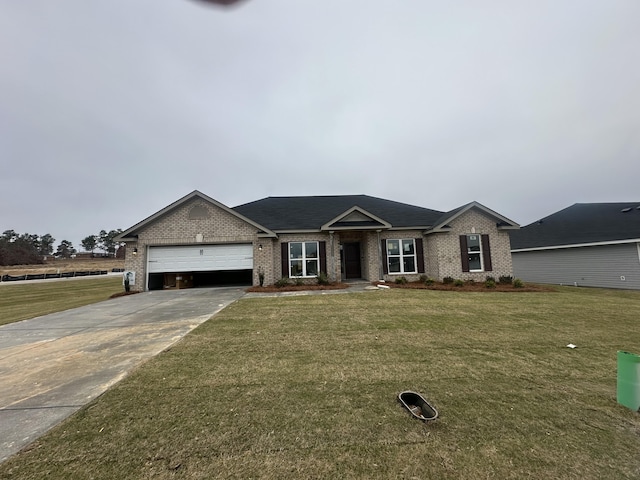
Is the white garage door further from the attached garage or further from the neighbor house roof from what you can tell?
the neighbor house roof

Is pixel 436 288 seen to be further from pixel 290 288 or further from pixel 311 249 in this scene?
pixel 290 288

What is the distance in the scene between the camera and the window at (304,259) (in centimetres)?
1492

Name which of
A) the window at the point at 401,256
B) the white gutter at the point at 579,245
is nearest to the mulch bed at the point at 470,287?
the window at the point at 401,256

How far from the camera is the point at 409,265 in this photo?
15.2 metres

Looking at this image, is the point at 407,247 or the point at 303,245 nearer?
the point at 303,245

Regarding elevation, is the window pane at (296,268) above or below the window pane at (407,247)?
below

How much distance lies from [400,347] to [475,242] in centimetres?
1248

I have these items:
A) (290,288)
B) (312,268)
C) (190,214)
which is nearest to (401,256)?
(312,268)

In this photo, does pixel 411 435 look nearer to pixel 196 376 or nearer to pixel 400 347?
pixel 400 347

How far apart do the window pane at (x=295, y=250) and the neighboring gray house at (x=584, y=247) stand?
16794 millimetres

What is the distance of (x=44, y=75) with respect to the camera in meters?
11.5

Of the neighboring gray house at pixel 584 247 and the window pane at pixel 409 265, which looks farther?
the window pane at pixel 409 265

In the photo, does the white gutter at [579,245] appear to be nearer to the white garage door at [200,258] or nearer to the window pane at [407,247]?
the window pane at [407,247]

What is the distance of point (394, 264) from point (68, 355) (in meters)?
13.5
